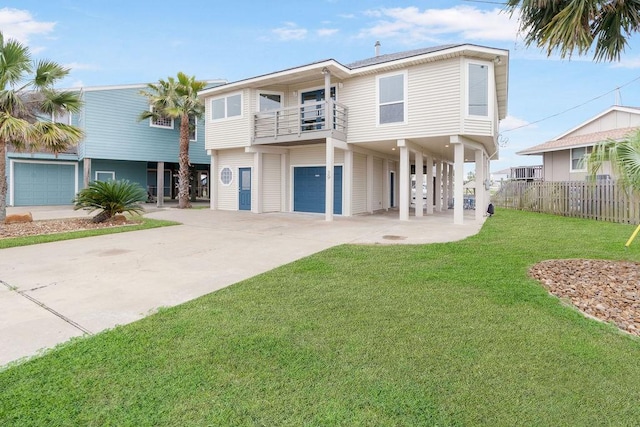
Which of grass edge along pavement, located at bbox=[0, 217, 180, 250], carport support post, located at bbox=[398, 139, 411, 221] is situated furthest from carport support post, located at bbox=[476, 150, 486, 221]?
grass edge along pavement, located at bbox=[0, 217, 180, 250]

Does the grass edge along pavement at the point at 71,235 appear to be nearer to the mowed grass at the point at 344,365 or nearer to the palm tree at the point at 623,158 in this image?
the mowed grass at the point at 344,365

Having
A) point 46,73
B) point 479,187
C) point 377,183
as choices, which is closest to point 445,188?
point 377,183

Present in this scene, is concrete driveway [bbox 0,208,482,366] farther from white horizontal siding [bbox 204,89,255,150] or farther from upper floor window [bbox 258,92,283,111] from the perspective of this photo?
upper floor window [bbox 258,92,283,111]

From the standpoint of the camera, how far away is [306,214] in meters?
16.0

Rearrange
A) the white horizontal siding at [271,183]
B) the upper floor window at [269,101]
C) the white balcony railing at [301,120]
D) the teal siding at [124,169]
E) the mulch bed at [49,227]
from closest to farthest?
the mulch bed at [49,227], the white balcony railing at [301,120], the upper floor window at [269,101], the white horizontal siding at [271,183], the teal siding at [124,169]

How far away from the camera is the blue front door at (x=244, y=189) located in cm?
1725

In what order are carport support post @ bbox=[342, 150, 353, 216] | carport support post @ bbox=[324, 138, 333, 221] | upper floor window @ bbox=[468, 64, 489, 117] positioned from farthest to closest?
carport support post @ bbox=[342, 150, 353, 216]
carport support post @ bbox=[324, 138, 333, 221]
upper floor window @ bbox=[468, 64, 489, 117]

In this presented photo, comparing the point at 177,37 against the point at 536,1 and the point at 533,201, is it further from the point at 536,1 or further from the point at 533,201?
the point at 533,201

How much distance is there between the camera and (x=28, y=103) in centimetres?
1109

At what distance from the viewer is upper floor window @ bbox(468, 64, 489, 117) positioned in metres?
11.8

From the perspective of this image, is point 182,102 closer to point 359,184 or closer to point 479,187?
point 359,184

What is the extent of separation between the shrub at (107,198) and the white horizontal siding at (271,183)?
19.7 feet

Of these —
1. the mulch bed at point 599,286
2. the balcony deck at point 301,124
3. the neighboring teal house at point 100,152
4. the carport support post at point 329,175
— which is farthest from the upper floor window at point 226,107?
the mulch bed at point 599,286

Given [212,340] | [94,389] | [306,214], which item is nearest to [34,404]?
[94,389]
